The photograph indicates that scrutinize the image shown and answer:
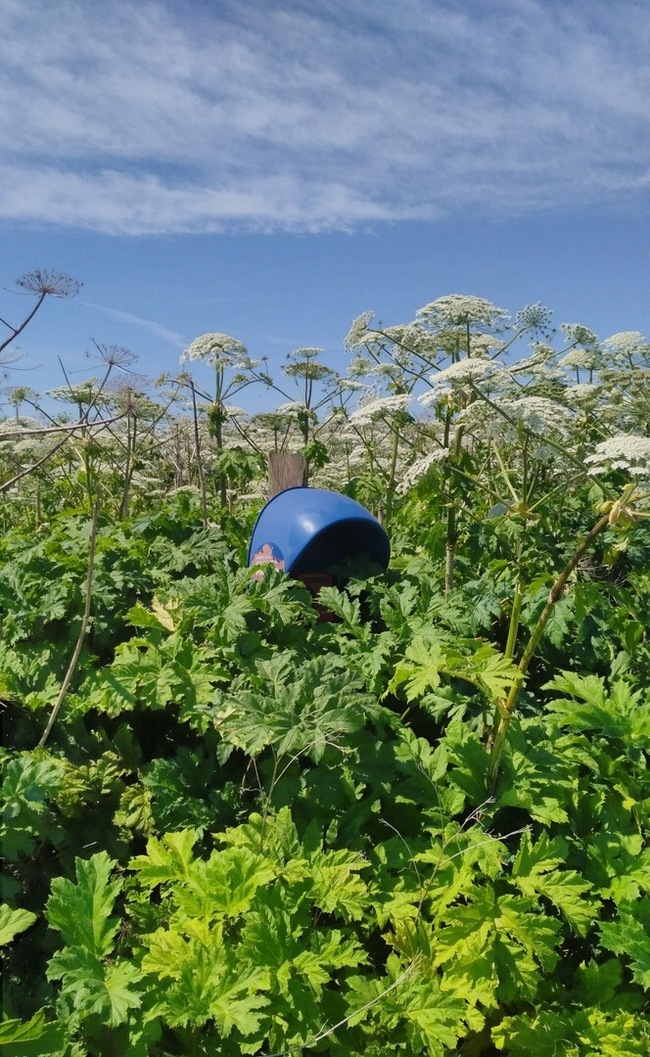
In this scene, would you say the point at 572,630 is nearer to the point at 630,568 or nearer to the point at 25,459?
the point at 630,568

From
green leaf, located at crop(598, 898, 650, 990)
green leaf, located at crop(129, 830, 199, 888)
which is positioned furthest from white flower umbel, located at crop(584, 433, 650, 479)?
green leaf, located at crop(129, 830, 199, 888)

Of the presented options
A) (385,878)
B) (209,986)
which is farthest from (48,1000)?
(385,878)

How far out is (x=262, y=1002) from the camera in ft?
7.11

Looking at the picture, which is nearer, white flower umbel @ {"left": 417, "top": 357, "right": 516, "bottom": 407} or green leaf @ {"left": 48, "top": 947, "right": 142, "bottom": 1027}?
green leaf @ {"left": 48, "top": 947, "right": 142, "bottom": 1027}

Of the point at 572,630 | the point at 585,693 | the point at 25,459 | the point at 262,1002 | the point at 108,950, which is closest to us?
the point at 262,1002

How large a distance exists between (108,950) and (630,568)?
423cm

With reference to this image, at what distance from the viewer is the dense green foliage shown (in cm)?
232

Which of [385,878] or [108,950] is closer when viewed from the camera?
[108,950]

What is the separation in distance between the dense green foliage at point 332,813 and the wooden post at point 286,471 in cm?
165

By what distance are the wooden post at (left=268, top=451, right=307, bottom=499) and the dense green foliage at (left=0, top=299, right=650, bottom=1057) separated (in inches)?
65.0

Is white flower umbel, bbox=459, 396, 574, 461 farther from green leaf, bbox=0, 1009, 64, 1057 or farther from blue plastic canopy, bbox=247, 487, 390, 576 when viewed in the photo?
green leaf, bbox=0, 1009, 64, 1057

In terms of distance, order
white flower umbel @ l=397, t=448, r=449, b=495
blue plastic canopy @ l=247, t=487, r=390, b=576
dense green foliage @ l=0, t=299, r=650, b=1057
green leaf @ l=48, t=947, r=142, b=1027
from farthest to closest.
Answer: blue plastic canopy @ l=247, t=487, r=390, b=576
white flower umbel @ l=397, t=448, r=449, b=495
dense green foliage @ l=0, t=299, r=650, b=1057
green leaf @ l=48, t=947, r=142, b=1027

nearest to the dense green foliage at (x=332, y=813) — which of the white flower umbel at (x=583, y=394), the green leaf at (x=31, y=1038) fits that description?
the green leaf at (x=31, y=1038)

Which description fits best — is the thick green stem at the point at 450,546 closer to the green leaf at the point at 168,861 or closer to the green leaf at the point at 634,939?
the green leaf at the point at 634,939
